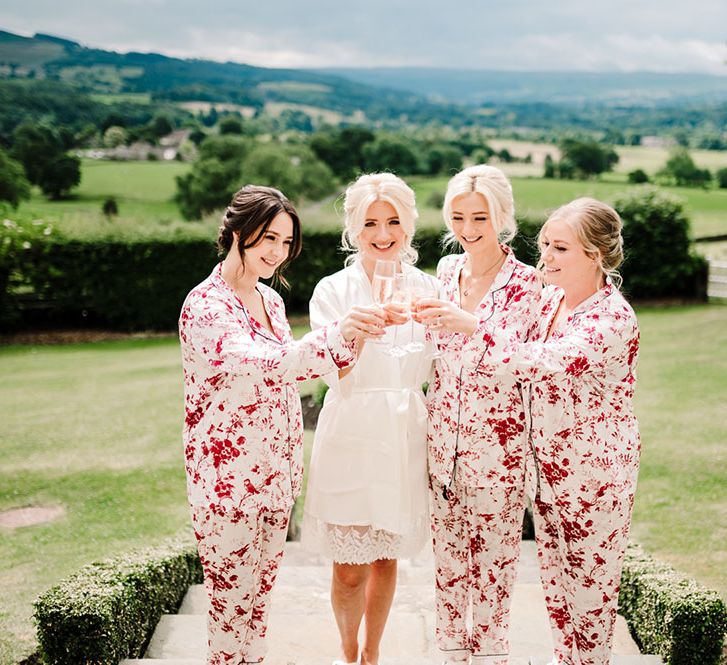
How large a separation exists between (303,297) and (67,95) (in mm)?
45419

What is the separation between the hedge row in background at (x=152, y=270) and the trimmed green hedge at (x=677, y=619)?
12.8 metres

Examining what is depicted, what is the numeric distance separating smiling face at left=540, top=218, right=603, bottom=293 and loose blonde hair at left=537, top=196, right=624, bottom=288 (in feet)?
0.05

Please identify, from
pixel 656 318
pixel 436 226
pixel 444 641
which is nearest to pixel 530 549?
pixel 444 641

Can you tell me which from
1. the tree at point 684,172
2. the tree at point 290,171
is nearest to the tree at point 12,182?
the tree at point 290,171

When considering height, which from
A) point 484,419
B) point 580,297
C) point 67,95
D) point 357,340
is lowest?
point 484,419

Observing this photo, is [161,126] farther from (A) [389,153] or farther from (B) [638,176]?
(B) [638,176]

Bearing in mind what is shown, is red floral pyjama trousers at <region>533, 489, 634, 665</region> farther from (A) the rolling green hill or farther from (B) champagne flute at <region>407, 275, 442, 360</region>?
(A) the rolling green hill

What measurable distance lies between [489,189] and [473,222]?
15 cm

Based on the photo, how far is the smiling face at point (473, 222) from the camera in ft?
10.6

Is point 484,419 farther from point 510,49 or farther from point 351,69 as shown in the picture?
point 510,49

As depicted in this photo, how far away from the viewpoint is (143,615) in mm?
4098

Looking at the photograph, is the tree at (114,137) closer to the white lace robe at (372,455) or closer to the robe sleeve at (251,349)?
the white lace robe at (372,455)

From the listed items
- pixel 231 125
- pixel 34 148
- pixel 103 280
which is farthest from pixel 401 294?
pixel 231 125

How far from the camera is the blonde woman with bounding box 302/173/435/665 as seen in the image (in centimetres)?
339
